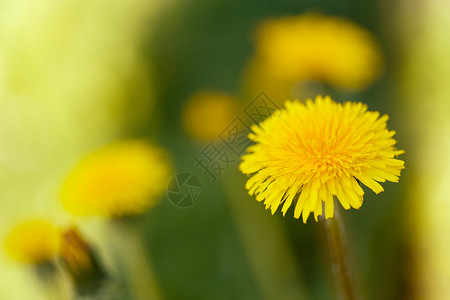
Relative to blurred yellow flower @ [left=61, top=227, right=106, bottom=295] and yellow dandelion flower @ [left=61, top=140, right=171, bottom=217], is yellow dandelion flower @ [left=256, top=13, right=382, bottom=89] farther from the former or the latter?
blurred yellow flower @ [left=61, top=227, right=106, bottom=295]

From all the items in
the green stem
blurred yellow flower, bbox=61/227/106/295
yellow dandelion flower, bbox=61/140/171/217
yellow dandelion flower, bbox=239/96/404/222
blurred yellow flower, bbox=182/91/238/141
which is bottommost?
the green stem

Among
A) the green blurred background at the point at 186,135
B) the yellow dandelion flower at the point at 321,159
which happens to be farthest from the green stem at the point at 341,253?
the green blurred background at the point at 186,135

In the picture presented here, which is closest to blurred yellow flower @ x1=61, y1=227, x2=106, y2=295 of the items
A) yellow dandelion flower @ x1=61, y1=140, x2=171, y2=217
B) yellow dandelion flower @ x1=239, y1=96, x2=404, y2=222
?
yellow dandelion flower @ x1=61, y1=140, x2=171, y2=217

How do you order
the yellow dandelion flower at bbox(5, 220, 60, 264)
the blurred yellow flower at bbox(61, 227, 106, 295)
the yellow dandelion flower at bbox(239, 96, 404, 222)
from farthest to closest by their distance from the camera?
the yellow dandelion flower at bbox(5, 220, 60, 264) < the blurred yellow flower at bbox(61, 227, 106, 295) < the yellow dandelion flower at bbox(239, 96, 404, 222)

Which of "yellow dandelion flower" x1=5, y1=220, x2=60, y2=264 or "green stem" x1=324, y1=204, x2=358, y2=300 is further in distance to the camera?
"yellow dandelion flower" x1=5, y1=220, x2=60, y2=264

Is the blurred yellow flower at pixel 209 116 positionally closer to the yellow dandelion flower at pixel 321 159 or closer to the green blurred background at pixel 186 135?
the green blurred background at pixel 186 135

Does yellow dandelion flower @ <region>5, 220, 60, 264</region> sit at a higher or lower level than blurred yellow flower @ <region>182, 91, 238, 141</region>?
lower

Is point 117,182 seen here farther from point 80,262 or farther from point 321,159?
point 321,159

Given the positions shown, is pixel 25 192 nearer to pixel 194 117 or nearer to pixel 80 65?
pixel 80 65
